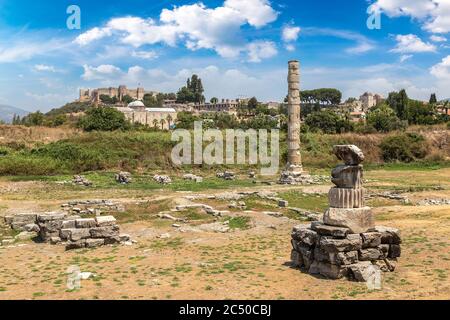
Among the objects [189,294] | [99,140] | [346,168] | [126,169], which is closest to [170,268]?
[189,294]

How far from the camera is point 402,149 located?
1983 inches

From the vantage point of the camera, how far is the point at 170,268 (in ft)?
39.9

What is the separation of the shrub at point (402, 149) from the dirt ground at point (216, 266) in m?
30.6

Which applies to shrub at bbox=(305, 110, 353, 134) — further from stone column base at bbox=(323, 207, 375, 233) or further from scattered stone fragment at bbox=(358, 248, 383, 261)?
scattered stone fragment at bbox=(358, 248, 383, 261)

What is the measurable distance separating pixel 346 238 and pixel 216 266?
11.1 feet

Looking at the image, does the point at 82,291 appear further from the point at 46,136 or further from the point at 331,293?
the point at 46,136

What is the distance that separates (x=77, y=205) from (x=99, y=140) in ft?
74.7

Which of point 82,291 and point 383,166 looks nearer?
point 82,291

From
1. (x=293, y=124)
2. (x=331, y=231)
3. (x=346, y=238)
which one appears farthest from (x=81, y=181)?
(x=346, y=238)

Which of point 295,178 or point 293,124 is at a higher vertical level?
point 293,124

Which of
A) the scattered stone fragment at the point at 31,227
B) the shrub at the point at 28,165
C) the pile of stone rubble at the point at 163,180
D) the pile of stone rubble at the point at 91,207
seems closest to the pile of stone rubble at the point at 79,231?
the scattered stone fragment at the point at 31,227

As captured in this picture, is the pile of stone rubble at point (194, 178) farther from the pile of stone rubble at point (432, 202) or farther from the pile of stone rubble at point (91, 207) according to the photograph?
the pile of stone rubble at point (432, 202)

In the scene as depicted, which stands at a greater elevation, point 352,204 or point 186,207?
point 352,204

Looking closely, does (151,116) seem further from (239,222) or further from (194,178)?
(239,222)
